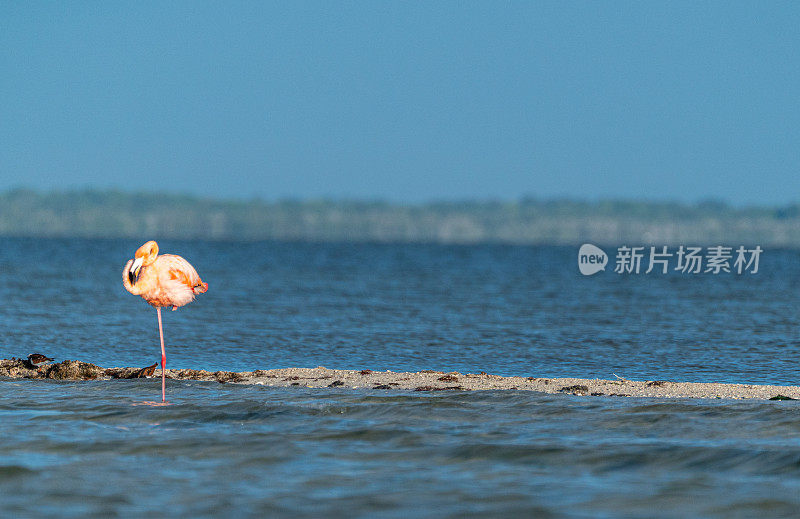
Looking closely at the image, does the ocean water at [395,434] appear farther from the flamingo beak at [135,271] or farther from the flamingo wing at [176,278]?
the flamingo beak at [135,271]

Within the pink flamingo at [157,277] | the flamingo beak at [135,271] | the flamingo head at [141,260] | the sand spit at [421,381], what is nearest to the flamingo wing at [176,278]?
the pink flamingo at [157,277]

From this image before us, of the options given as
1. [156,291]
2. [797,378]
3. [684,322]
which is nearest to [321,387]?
[156,291]

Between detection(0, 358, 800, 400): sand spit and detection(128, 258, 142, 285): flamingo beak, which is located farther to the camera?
detection(0, 358, 800, 400): sand spit

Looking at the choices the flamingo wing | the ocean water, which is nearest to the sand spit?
the ocean water

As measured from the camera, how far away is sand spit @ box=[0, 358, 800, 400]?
14.2 m

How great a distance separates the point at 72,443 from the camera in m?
10.7

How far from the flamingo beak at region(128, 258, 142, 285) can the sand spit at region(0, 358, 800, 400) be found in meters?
2.38

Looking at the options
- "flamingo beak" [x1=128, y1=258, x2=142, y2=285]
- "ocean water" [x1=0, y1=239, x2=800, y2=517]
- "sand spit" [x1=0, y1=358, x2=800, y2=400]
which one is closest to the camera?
"ocean water" [x1=0, y1=239, x2=800, y2=517]

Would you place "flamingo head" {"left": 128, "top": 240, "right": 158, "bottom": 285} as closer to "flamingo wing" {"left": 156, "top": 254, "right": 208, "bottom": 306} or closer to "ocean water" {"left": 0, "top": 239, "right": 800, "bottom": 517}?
"flamingo wing" {"left": 156, "top": 254, "right": 208, "bottom": 306}

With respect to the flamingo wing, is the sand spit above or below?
below

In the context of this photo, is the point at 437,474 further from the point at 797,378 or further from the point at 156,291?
the point at 797,378

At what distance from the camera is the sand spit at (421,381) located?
46.7ft

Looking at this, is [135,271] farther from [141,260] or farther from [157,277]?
[157,277]

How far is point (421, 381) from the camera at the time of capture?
15.2 metres
